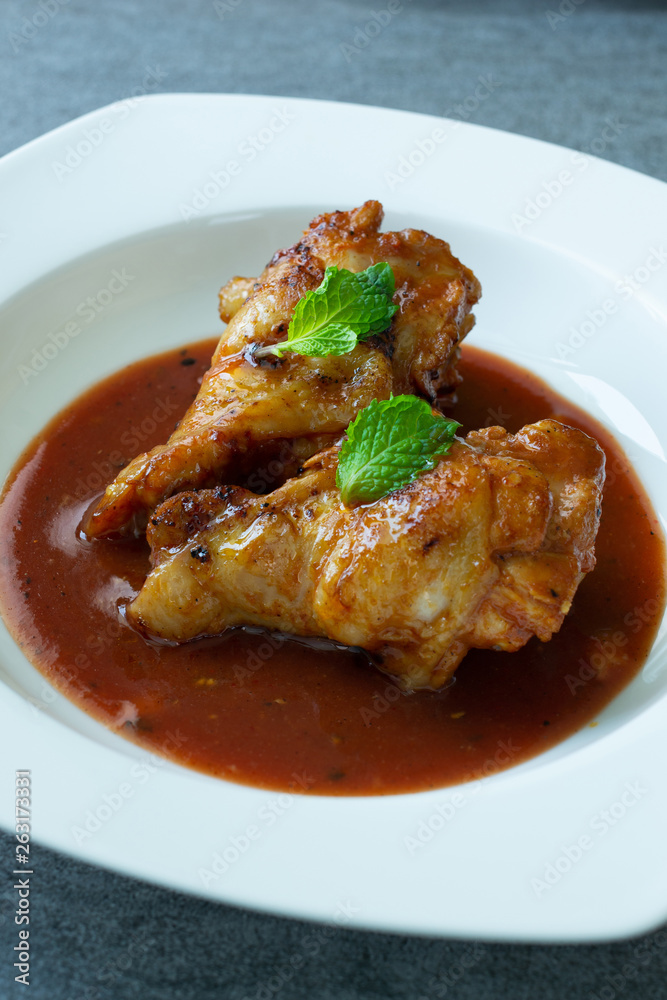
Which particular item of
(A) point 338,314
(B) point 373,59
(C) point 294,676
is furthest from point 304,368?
(B) point 373,59

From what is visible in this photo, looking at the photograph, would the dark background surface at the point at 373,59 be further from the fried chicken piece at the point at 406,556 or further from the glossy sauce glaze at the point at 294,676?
the fried chicken piece at the point at 406,556

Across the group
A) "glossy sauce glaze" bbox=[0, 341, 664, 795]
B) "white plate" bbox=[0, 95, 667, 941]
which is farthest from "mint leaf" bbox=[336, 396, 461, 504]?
"white plate" bbox=[0, 95, 667, 941]

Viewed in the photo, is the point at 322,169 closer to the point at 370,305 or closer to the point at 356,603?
the point at 370,305

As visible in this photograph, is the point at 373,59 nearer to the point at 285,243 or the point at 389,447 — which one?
the point at 285,243

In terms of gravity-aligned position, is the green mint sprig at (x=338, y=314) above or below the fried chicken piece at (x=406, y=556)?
above

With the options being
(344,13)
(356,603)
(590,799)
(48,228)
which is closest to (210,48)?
(344,13)

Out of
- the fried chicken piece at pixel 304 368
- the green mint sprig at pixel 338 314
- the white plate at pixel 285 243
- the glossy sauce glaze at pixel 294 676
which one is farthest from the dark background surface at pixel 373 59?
the glossy sauce glaze at pixel 294 676
